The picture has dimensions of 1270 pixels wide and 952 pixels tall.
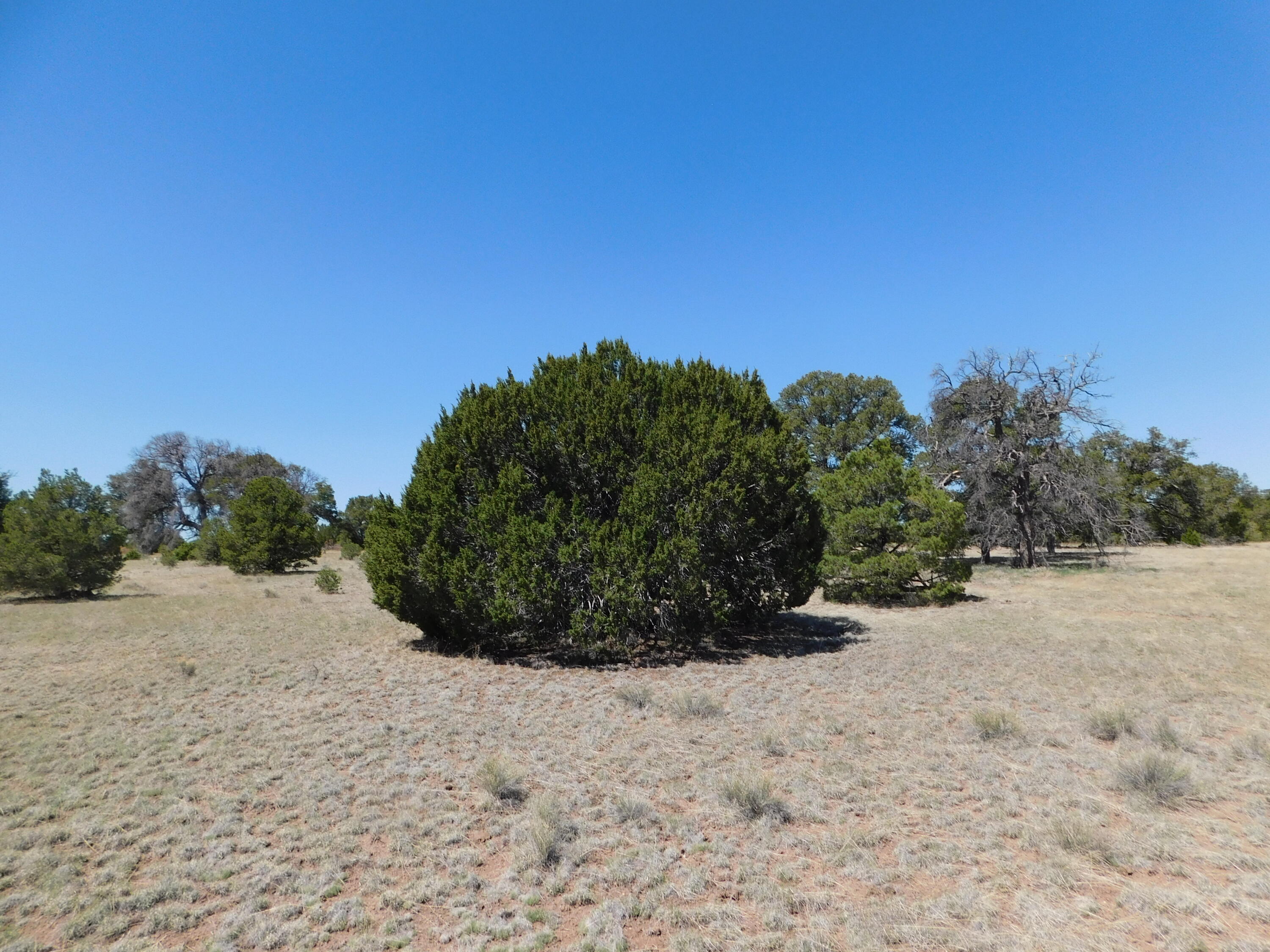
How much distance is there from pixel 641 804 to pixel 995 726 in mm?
4619

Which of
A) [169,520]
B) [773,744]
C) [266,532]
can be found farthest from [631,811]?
[169,520]

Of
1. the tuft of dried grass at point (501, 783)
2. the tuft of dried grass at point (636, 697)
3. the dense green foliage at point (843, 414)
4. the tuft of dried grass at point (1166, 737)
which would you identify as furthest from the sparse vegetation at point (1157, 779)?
the dense green foliage at point (843, 414)

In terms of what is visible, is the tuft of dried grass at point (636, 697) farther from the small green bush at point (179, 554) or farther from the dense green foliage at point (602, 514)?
the small green bush at point (179, 554)

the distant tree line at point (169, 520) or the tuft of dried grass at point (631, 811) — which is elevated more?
the distant tree line at point (169, 520)

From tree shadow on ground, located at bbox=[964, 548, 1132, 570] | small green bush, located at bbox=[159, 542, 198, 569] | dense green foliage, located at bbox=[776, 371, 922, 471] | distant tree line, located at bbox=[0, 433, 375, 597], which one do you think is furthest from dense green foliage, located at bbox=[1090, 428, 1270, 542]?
small green bush, located at bbox=[159, 542, 198, 569]

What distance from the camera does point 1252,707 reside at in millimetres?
7988

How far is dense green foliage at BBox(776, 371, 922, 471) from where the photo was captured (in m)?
38.1

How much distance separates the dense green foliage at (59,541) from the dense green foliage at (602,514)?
1492 cm

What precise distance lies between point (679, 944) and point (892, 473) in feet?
55.1

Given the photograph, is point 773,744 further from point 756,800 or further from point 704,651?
point 704,651

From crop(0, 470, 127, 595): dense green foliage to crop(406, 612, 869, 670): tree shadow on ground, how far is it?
15153 millimetres

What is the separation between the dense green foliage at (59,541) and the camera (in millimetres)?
19000

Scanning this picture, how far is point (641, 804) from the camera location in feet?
16.7

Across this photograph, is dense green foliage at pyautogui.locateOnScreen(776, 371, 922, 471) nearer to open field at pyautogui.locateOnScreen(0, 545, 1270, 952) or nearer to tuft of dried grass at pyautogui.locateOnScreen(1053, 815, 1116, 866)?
open field at pyautogui.locateOnScreen(0, 545, 1270, 952)
